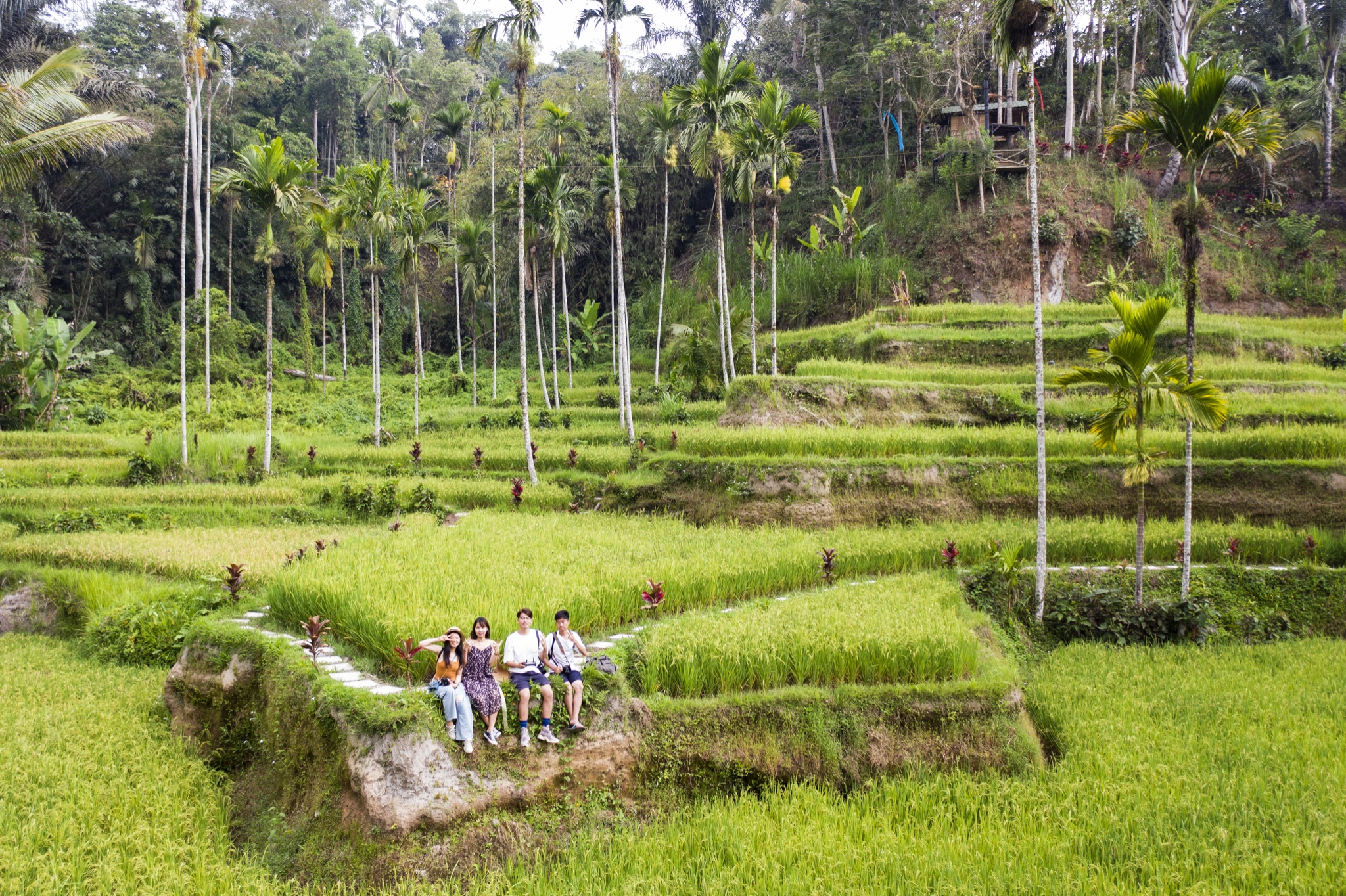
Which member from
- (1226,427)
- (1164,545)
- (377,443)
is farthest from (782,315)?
(1164,545)

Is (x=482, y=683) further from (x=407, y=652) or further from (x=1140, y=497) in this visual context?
(x=1140, y=497)

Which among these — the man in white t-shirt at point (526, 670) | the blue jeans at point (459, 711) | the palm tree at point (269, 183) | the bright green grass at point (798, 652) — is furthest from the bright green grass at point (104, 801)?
the palm tree at point (269, 183)

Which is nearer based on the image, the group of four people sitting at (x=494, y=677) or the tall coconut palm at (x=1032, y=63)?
the group of four people sitting at (x=494, y=677)

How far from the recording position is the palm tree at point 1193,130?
36.1 ft

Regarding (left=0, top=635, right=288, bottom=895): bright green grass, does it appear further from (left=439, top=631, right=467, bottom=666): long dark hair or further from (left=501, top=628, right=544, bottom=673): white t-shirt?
(left=501, top=628, right=544, bottom=673): white t-shirt

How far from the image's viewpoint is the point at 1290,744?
7918mm

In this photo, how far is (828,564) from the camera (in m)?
11.9

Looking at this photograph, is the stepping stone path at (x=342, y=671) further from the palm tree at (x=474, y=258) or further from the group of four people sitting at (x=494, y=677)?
the palm tree at (x=474, y=258)

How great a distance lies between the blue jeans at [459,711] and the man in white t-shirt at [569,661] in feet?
2.69

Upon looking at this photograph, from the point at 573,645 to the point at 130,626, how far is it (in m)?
7.46

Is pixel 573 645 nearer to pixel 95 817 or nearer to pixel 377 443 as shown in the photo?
pixel 95 817

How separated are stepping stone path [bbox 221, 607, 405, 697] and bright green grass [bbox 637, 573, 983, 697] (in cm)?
235

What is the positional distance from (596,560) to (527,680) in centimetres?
396

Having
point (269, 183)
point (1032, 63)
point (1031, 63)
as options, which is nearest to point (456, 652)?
point (1031, 63)
